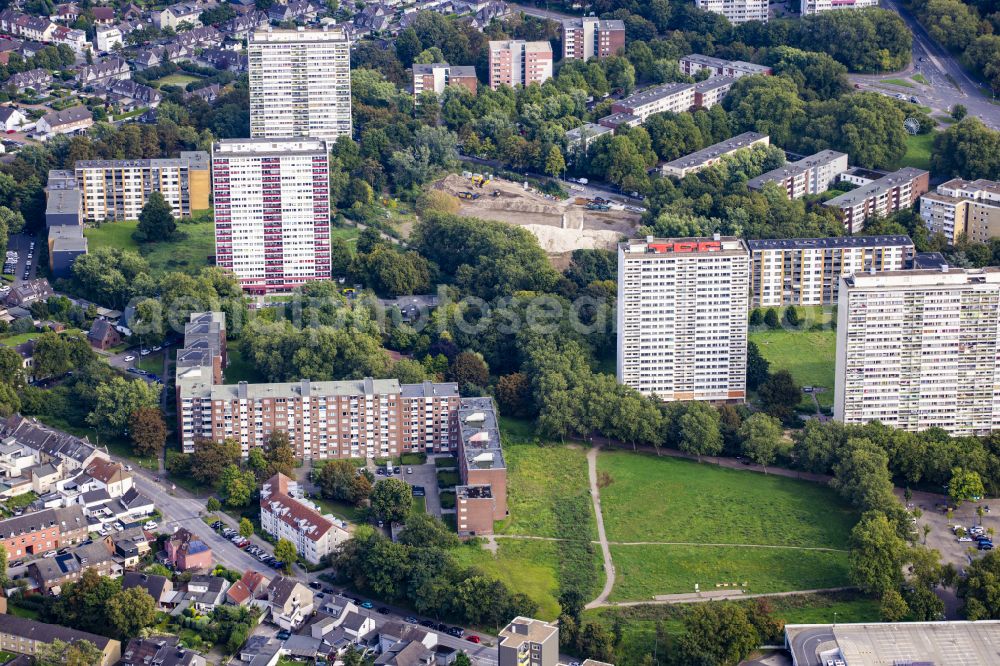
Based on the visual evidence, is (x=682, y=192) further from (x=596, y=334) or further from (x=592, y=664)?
(x=592, y=664)

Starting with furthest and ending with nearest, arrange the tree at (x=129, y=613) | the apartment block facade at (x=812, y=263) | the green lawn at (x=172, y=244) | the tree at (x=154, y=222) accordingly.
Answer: the tree at (x=154, y=222) → the green lawn at (x=172, y=244) → the apartment block facade at (x=812, y=263) → the tree at (x=129, y=613)

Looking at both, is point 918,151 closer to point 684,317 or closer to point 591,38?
point 591,38

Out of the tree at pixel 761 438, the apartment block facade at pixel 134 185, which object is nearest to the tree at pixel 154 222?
the apartment block facade at pixel 134 185

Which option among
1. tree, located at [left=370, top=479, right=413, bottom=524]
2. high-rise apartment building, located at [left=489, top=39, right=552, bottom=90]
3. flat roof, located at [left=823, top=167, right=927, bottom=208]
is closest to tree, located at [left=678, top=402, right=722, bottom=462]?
tree, located at [left=370, top=479, right=413, bottom=524]

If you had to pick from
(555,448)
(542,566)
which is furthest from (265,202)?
(542,566)

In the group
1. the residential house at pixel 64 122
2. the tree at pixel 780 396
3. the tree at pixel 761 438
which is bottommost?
the tree at pixel 761 438

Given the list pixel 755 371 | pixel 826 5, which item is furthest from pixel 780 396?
pixel 826 5

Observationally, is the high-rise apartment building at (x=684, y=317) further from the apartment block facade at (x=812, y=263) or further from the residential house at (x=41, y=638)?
the residential house at (x=41, y=638)
